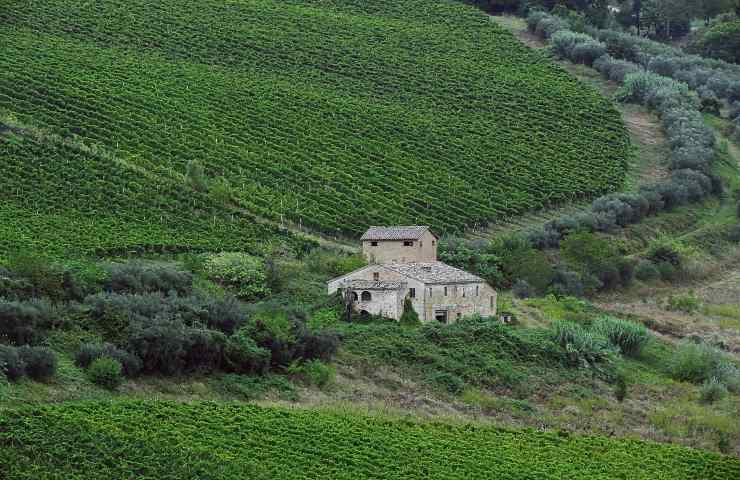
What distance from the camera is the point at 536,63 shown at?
12762 centimetres

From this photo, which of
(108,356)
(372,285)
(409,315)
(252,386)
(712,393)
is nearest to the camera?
(108,356)

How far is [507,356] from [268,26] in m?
57.4

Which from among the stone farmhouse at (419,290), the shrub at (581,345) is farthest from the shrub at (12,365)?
the shrub at (581,345)

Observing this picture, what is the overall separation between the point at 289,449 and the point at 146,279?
19.7 m

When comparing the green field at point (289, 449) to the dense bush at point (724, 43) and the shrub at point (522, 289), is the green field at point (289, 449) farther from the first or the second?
the dense bush at point (724, 43)

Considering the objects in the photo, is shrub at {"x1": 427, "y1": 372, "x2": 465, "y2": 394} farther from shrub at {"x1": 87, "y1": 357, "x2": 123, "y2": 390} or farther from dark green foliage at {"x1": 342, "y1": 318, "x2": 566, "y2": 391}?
shrub at {"x1": 87, "y1": 357, "x2": 123, "y2": 390}

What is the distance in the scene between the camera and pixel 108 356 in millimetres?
56594

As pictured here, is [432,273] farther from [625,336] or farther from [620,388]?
[620,388]

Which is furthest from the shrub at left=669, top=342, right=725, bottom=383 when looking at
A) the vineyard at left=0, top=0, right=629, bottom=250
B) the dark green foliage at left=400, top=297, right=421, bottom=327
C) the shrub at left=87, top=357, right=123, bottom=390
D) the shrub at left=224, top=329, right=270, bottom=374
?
the shrub at left=87, top=357, right=123, bottom=390

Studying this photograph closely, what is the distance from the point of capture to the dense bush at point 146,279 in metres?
68.8


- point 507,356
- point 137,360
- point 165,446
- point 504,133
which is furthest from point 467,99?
point 165,446

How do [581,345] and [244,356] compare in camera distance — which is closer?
[244,356]

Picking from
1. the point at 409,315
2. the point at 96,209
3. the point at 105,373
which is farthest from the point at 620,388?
the point at 96,209

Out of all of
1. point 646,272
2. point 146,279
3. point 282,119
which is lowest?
point 646,272
